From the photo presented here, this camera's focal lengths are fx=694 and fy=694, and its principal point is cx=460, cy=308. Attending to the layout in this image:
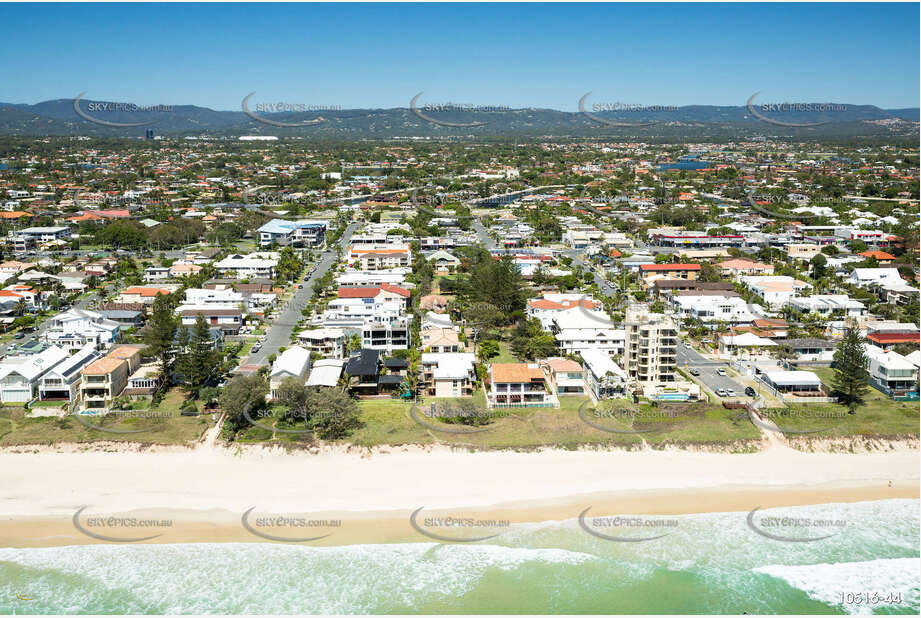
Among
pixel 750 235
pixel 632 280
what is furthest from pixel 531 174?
pixel 632 280

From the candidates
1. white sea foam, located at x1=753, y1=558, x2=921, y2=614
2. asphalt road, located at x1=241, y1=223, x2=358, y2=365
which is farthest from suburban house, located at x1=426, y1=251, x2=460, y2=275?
white sea foam, located at x1=753, y1=558, x2=921, y2=614

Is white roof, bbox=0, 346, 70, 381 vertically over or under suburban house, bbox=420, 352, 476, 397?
over

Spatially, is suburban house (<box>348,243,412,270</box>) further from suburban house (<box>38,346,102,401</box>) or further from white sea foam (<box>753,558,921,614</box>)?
white sea foam (<box>753,558,921,614</box>)

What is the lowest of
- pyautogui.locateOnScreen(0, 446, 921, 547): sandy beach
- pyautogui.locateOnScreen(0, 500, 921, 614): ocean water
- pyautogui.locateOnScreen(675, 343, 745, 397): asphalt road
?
pyautogui.locateOnScreen(0, 500, 921, 614): ocean water

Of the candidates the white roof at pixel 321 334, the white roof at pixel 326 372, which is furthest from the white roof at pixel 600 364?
the white roof at pixel 321 334

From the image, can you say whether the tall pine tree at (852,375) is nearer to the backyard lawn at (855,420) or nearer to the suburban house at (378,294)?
the backyard lawn at (855,420)

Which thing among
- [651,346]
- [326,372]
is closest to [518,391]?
[651,346]
